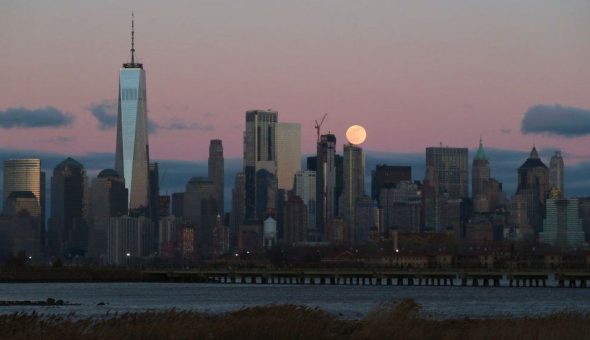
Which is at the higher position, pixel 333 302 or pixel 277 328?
pixel 277 328

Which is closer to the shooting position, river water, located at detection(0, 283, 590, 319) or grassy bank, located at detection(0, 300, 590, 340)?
grassy bank, located at detection(0, 300, 590, 340)

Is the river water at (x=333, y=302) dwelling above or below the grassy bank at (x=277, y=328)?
below

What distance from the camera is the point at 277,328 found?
161 feet

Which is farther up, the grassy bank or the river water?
the grassy bank

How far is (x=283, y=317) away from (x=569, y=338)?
10.9m

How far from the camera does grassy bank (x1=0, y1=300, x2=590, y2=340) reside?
47125 millimetres

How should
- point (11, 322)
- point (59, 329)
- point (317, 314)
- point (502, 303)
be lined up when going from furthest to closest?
point (502, 303)
point (317, 314)
point (11, 322)
point (59, 329)

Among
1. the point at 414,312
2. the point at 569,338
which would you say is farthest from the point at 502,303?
the point at 569,338

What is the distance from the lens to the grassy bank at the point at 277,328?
47.1 meters

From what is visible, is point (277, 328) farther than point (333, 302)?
No

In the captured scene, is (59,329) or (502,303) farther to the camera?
(502,303)

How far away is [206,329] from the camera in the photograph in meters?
48.5

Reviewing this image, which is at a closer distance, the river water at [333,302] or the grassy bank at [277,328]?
the grassy bank at [277,328]

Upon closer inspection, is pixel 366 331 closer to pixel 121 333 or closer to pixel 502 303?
pixel 121 333
